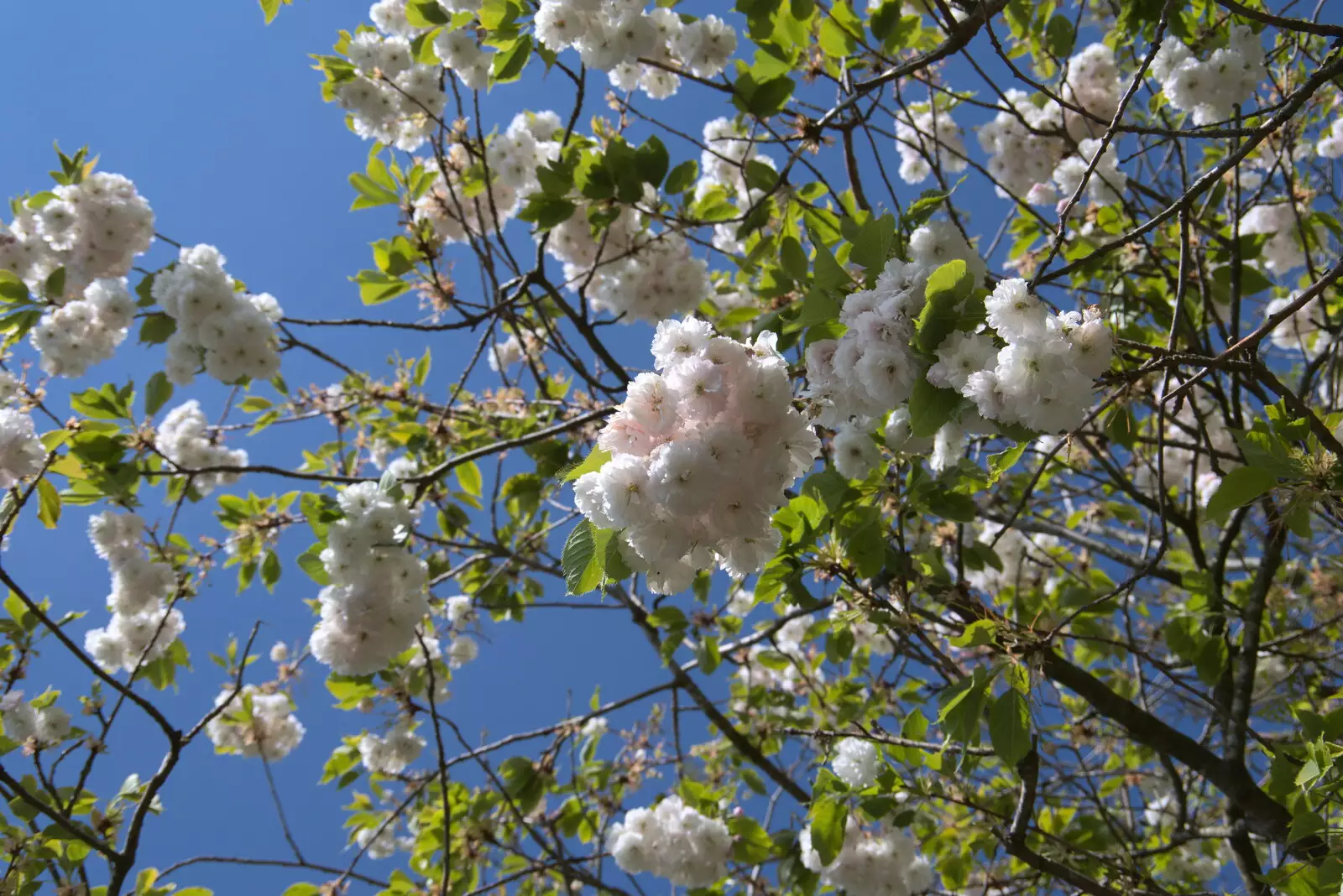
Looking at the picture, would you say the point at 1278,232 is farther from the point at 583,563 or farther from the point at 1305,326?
the point at 583,563

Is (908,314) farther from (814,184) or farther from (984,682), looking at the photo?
(814,184)

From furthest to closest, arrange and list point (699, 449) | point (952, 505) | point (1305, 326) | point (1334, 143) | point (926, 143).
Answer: point (926, 143), point (1305, 326), point (1334, 143), point (952, 505), point (699, 449)

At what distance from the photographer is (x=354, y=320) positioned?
323cm

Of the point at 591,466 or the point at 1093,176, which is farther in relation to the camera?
the point at 1093,176

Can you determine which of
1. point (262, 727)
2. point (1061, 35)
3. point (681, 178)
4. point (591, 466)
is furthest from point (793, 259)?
point (262, 727)

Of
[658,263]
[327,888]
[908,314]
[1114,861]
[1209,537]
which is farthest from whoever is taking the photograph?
[1209,537]

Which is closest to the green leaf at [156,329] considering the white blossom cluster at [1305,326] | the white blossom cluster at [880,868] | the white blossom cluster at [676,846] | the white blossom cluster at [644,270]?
the white blossom cluster at [644,270]

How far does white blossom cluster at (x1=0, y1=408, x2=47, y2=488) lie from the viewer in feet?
9.07

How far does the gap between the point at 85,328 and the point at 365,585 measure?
2102 mm

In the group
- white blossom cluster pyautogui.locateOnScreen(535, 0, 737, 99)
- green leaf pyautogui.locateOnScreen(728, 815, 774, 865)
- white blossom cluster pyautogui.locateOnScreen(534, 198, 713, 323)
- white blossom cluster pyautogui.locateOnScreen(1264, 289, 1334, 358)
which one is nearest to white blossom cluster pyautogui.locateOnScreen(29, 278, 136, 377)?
white blossom cluster pyautogui.locateOnScreen(534, 198, 713, 323)

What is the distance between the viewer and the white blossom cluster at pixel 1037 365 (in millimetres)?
1317

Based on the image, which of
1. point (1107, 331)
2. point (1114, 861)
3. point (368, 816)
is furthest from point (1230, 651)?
point (368, 816)

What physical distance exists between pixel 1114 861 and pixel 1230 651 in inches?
33.4

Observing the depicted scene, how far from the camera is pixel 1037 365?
1.32 metres
